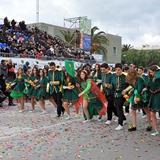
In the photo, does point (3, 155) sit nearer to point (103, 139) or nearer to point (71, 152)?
point (71, 152)

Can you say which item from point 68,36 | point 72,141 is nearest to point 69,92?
point 72,141

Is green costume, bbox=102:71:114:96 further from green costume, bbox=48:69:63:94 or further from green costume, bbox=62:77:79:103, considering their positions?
green costume, bbox=48:69:63:94

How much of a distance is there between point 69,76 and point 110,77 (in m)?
1.61

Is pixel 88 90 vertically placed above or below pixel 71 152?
above

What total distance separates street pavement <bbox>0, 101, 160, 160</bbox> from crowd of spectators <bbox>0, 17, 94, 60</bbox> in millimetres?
8954

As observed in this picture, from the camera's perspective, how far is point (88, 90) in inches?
316

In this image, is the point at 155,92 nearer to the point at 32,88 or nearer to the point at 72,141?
the point at 72,141

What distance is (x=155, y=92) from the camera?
6523mm

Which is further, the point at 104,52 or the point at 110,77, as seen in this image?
the point at 104,52

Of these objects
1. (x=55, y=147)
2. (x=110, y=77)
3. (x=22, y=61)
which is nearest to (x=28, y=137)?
(x=55, y=147)

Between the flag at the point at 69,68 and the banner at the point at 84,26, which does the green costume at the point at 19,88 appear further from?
the banner at the point at 84,26

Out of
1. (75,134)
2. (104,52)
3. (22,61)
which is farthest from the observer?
(104,52)

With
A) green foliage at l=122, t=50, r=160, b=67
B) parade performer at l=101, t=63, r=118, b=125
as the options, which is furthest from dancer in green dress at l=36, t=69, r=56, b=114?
green foliage at l=122, t=50, r=160, b=67

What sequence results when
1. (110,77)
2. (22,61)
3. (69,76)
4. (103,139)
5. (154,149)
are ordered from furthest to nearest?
(22,61) < (69,76) < (110,77) < (103,139) < (154,149)
